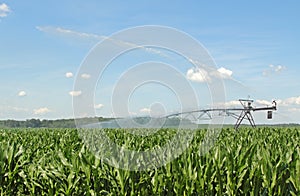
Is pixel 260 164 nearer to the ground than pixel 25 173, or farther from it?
farther from it

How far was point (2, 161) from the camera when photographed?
307 inches

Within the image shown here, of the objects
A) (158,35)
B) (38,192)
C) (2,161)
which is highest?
(158,35)

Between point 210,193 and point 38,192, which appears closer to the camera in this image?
point 210,193

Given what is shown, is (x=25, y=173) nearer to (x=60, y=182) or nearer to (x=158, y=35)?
(x=60, y=182)

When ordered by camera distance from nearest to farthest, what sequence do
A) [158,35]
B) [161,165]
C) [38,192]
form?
[161,165], [38,192], [158,35]

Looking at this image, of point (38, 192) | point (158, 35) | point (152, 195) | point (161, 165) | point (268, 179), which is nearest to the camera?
point (268, 179)

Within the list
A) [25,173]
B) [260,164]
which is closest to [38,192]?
[25,173]

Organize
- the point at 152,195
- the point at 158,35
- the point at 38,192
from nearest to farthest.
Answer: the point at 152,195
the point at 38,192
the point at 158,35

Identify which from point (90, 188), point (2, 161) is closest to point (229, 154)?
point (90, 188)

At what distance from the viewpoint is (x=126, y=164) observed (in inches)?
260

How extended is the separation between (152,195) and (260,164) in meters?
1.75

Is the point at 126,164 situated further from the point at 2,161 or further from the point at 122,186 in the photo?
the point at 2,161

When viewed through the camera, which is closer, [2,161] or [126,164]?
[126,164]

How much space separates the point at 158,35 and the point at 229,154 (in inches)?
139
